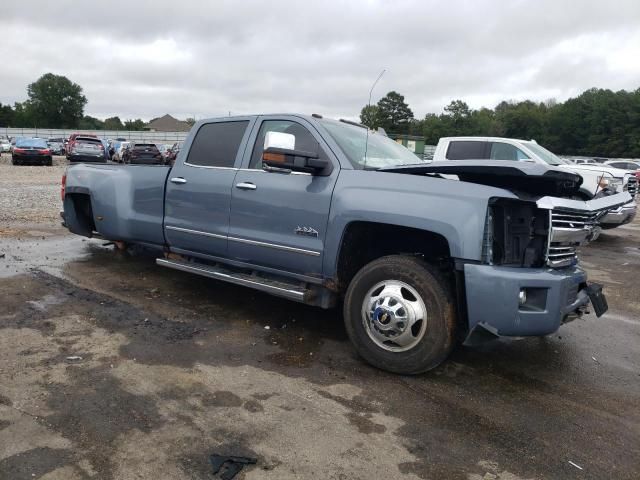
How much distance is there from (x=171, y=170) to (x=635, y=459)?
464cm

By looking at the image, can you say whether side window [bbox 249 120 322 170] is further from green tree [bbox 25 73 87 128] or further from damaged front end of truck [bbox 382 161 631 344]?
green tree [bbox 25 73 87 128]

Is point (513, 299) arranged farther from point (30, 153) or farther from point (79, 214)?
point (30, 153)

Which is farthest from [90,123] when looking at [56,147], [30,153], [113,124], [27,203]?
[27,203]

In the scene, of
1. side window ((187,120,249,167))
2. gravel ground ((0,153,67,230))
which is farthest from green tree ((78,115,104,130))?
side window ((187,120,249,167))

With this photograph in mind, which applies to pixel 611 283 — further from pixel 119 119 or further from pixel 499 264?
pixel 119 119

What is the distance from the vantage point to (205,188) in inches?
207

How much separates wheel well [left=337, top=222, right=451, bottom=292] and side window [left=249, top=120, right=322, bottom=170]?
877 millimetres

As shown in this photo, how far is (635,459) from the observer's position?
304 centimetres

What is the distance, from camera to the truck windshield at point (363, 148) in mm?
4629

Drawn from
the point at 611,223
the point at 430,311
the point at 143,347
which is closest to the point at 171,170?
the point at 143,347

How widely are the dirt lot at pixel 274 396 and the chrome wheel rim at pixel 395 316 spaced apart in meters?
0.28

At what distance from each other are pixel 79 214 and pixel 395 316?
479 cm

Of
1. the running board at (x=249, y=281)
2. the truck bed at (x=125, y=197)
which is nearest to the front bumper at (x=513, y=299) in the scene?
the running board at (x=249, y=281)

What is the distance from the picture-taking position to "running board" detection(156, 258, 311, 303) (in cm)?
448
